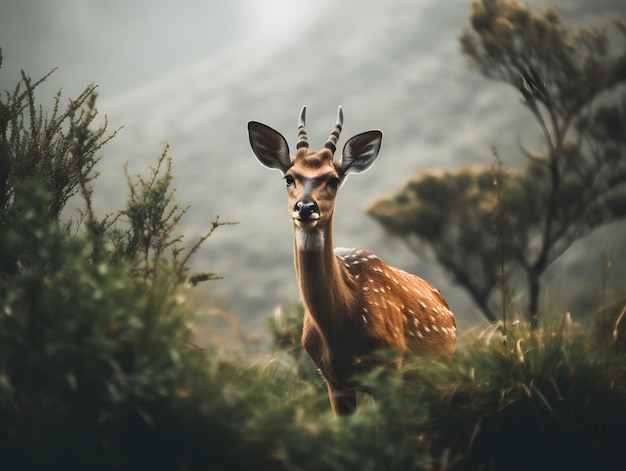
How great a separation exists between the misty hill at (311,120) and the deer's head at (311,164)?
Answer: 722 inches

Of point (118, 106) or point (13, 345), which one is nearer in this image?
point (13, 345)

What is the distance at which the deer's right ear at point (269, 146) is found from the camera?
5.44m

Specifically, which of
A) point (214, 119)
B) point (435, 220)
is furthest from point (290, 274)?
point (214, 119)

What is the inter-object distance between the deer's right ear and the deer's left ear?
46 centimetres

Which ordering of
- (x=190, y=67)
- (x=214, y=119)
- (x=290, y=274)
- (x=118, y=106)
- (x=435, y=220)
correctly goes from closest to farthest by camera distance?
(x=435, y=220) → (x=290, y=274) → (x=214, y=119) → (x=118, y=106) → (x=190, y=67)

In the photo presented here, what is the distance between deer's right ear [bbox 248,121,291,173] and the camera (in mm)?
5441

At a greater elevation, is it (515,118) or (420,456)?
(515,118)

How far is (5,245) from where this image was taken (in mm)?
3604

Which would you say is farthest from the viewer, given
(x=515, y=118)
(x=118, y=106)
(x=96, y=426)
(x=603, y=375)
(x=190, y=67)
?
(x=190, y=67)

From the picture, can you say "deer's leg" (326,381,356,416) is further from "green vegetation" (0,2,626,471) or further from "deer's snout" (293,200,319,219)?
"deer's snout" (293,200,319,219)

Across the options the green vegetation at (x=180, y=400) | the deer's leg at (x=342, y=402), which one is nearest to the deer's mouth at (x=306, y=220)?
the green vegetation at (x=180, y=400)

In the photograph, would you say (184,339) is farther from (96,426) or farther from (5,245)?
(5,245)

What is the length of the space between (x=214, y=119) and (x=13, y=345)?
148 ft

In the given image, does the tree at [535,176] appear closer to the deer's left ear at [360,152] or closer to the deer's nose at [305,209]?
the deer's left ear at [360,152]
